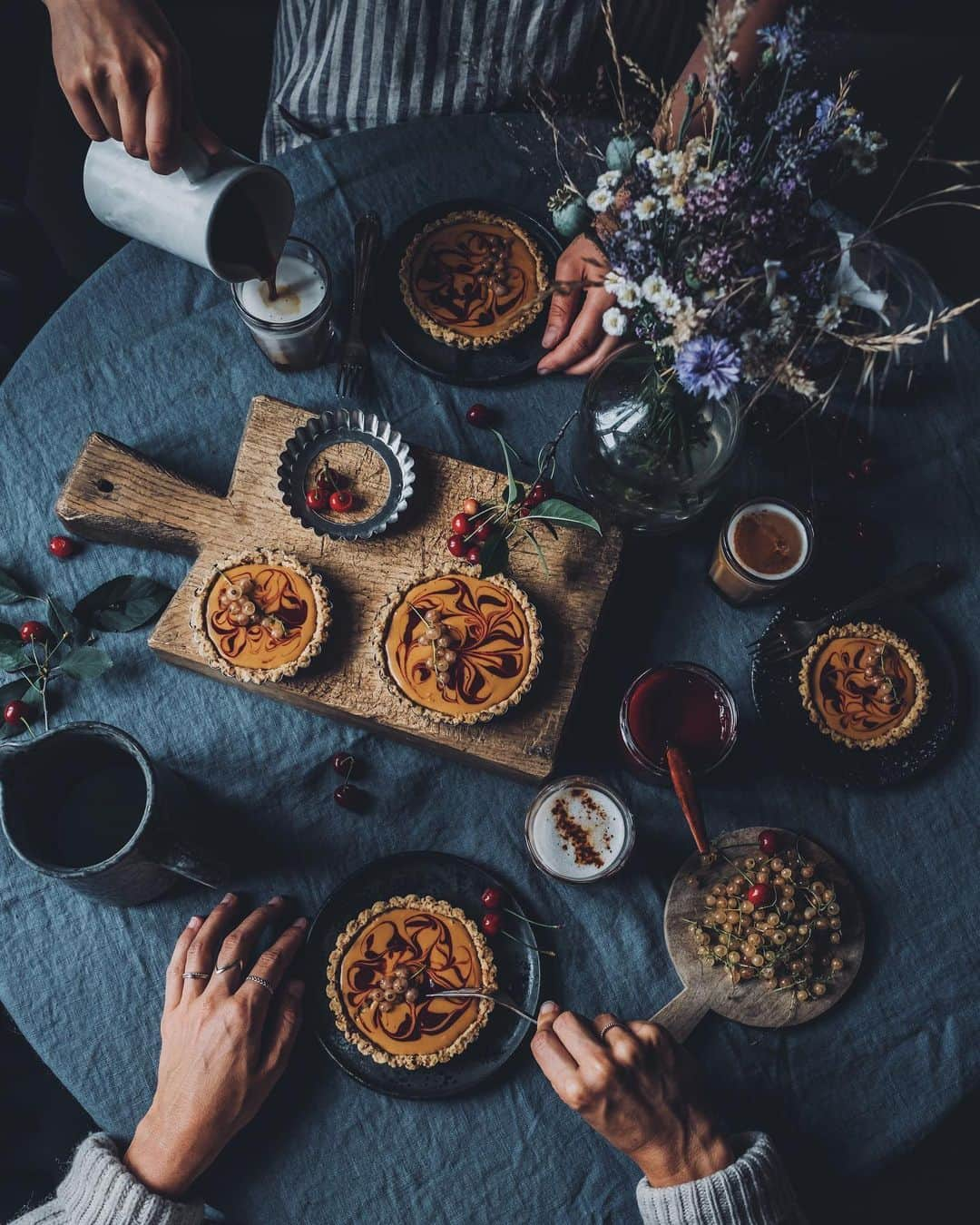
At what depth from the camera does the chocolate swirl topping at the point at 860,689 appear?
1586 mm

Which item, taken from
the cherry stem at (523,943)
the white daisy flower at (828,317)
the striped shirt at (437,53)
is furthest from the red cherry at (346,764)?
the striped shirt at (437,53)

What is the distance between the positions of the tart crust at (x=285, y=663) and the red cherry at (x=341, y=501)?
113 mm

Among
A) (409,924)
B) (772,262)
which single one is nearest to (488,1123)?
(409,924)

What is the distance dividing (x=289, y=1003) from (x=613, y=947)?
53 cm

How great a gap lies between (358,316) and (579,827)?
38.8 inches

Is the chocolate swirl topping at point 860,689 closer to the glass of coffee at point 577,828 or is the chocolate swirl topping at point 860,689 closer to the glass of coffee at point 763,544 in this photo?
the glass of coffee at point 763,544

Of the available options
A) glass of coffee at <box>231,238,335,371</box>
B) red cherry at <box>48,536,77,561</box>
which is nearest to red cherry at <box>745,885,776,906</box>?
glass of coffee at <box>231,238,335,371</box>

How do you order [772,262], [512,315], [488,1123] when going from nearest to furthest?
[772,262]
[488,1123]
[512,315]

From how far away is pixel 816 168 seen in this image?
106cm

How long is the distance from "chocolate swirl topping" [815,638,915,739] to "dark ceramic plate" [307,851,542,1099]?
0.63 metres

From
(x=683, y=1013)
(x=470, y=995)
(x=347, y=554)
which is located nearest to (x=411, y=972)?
(x=470, y=995)

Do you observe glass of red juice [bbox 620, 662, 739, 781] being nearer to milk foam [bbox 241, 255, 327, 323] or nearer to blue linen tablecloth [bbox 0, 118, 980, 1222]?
blue linen tablecloth [bbox 0, 118, 980, 1222]

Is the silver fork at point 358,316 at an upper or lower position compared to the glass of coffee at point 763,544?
upper

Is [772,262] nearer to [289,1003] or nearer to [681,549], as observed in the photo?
[681,549]
